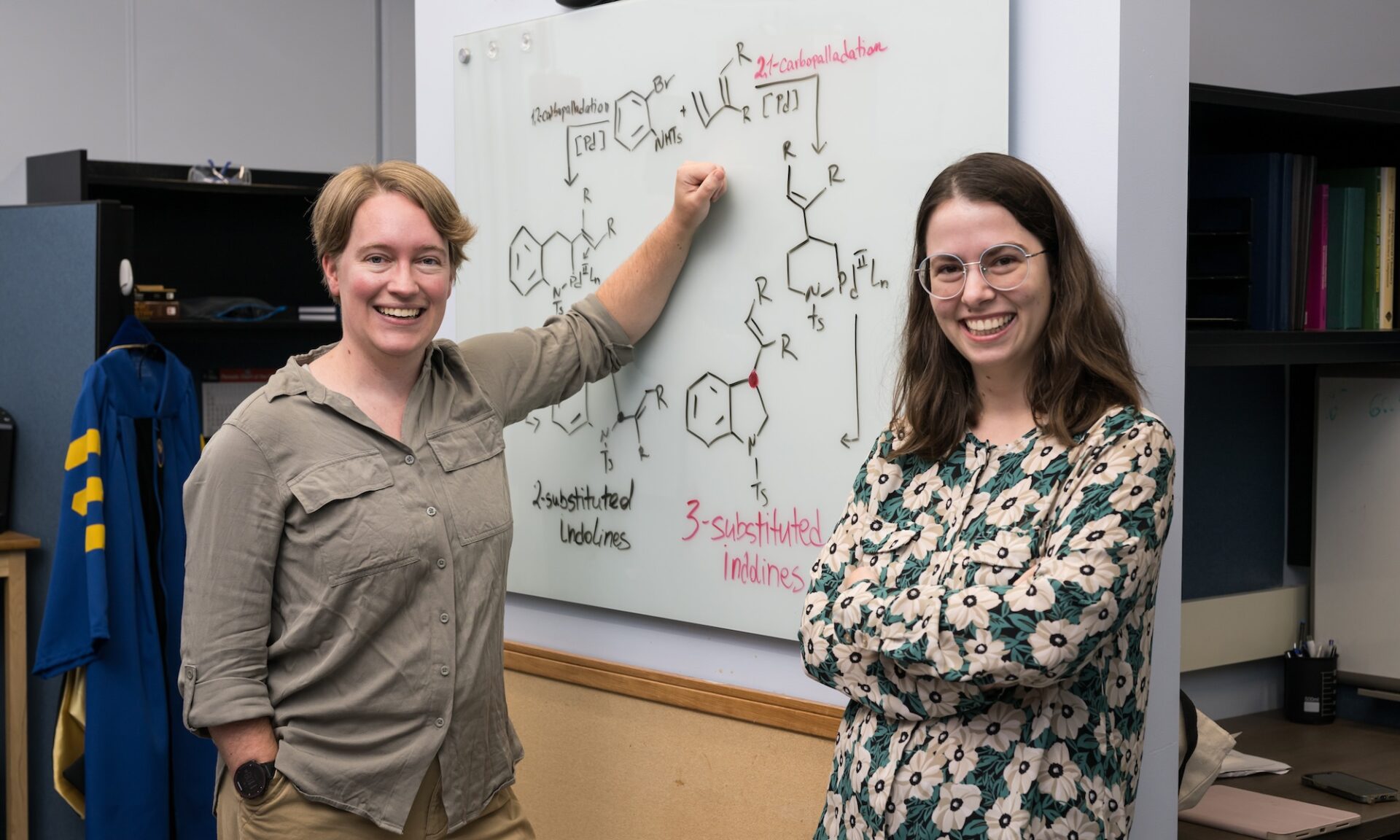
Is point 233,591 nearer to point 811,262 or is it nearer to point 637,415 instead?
point 637,415

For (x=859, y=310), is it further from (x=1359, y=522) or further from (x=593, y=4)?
(x=1359, y=522)

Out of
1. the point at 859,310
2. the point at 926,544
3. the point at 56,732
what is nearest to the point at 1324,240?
the point at 859,310

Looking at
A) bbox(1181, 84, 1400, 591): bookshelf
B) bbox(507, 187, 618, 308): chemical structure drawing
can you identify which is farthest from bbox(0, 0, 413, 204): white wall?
bbox(1181, 84, 1400, 591): bookshelf

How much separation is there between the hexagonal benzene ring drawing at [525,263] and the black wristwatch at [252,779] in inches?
39.3

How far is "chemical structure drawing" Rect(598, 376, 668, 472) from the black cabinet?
224 centimetres

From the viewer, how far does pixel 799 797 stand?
6.49 feet

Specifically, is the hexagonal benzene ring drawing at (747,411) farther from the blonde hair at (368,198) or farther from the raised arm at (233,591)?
the raised arm at (233,591)

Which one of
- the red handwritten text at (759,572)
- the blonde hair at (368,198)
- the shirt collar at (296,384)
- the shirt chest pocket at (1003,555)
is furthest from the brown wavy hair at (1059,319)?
the shirt collar at (296,384)

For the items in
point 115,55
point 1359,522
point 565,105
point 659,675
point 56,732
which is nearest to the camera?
point 659,675

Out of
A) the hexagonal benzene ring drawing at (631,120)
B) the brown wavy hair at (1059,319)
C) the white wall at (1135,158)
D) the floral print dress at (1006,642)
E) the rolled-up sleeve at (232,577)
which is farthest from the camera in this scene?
the hexagonal benzene ring drawing at (631,120)

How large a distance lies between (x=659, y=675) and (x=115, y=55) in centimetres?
397

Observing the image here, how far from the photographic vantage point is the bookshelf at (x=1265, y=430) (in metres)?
2.32

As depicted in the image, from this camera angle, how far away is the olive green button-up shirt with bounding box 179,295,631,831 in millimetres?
1767

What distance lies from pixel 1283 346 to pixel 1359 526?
0.83 m
